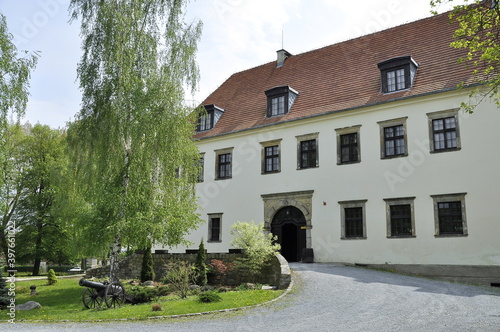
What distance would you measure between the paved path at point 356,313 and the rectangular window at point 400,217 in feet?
14.5

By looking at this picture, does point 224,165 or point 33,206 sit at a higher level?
point 224,165

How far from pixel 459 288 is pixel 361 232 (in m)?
6.21

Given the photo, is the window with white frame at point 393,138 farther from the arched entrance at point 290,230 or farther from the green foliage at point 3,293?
the green foliage at point 3,293

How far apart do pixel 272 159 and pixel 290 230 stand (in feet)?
13.2

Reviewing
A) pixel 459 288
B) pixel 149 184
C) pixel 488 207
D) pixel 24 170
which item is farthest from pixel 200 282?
pixel 24 170

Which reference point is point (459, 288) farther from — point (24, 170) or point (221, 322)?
point (24, 170)

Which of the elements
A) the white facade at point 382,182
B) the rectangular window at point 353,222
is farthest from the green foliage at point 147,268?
the rectangular window at point 353,222

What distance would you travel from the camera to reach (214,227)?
85.4 ft

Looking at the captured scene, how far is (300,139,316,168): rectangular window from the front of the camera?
22.9 meters

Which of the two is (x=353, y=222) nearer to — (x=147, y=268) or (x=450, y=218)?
(x=450, y=218)

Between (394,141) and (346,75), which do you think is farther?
(346,75)

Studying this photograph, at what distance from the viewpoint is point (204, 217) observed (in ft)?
86.5

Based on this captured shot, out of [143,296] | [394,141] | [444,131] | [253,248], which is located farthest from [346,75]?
[143,296]

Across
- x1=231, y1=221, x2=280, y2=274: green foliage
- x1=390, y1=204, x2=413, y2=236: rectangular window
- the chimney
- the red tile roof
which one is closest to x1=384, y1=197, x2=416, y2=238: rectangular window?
x1=390, y1=204, x2=413, y2=236: rectangular window
